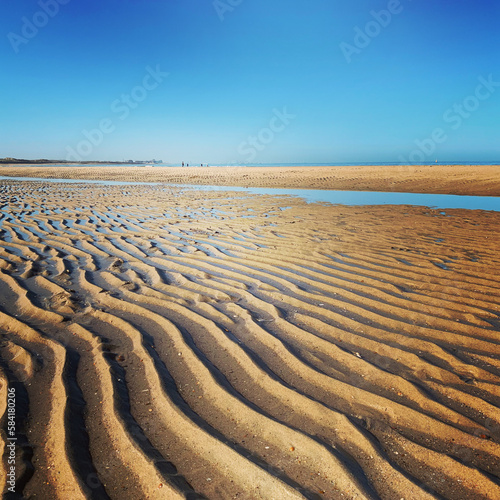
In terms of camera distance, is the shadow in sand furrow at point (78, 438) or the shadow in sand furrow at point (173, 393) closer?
the shadow in sand furrow at point (78, 438)

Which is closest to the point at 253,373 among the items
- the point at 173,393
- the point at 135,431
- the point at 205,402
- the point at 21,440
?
the point at 205,402

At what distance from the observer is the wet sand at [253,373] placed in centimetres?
166

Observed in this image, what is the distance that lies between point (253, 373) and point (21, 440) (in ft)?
4.78

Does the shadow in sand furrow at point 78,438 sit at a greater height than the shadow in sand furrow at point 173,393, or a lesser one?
greater

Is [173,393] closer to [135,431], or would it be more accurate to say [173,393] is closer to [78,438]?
[135,431]

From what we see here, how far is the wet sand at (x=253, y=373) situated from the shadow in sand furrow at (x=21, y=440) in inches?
0.5

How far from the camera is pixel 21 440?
1.80 metres

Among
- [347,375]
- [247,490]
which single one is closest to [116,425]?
[247,490]

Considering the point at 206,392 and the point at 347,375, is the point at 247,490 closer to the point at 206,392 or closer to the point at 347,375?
the point at 206,392

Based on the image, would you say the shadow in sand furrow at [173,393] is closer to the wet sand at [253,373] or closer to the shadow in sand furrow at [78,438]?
the wet sand at [253,373]

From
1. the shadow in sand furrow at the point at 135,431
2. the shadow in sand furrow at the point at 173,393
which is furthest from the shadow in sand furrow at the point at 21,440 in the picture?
the shadow in sand furrow at the point at 173,393

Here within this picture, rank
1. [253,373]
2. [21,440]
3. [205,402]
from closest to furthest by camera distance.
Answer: [21,440]
[205,402]
[253,373]

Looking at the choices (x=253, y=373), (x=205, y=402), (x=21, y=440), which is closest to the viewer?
(x=21, y=440)

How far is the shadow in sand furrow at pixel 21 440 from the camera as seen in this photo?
1.57 m
